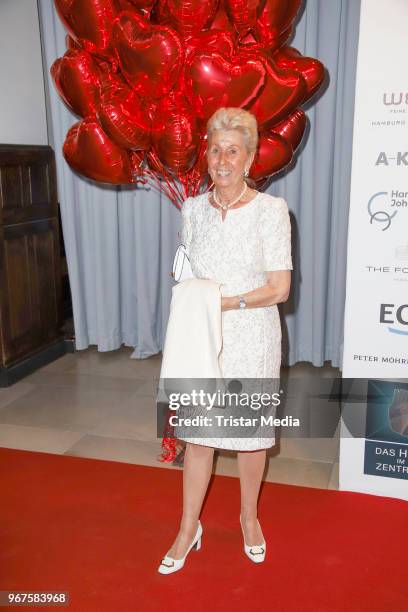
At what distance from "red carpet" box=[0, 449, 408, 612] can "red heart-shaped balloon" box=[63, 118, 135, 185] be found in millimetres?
1415

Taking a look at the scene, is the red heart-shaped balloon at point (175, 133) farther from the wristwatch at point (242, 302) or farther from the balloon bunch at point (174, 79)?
the wristwatch at point (242, 302)

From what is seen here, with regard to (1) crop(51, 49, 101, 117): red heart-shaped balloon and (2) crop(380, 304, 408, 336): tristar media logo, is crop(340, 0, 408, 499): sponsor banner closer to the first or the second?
(2) crop(380, 304, 408, 336): tristar media logo

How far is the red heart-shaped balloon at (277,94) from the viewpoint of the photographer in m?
2.54

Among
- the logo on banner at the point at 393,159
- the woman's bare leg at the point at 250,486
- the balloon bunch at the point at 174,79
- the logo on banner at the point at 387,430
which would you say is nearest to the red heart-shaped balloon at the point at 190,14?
the balloon bunch at the point at 174,79

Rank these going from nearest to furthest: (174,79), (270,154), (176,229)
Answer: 1. (174,79)
2. (270,154)
3. (176,229)

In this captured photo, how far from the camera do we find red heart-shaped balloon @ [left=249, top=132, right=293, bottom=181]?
2812mm

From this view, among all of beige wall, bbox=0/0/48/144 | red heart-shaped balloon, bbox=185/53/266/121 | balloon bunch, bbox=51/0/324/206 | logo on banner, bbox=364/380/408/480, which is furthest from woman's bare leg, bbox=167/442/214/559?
beige wall, bbox=0/0/48/144

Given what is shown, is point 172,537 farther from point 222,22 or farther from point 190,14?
point 222,22

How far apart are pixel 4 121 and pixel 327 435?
2885mm

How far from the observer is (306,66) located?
282 centimetres

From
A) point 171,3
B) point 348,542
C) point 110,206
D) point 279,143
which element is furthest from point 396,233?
point 110,206

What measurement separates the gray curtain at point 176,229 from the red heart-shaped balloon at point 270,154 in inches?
43.1

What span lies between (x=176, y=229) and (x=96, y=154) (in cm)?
146

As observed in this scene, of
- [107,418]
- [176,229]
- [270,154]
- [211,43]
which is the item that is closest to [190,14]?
[211,43]
